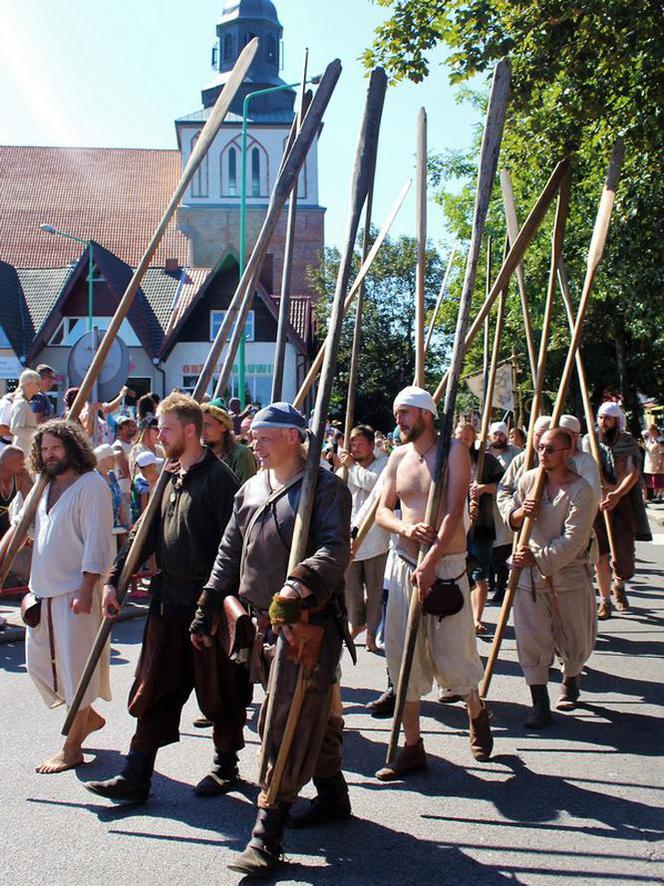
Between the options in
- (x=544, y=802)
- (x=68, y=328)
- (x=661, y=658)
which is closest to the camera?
(x=544, y=802)

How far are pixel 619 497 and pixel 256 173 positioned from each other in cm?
5301

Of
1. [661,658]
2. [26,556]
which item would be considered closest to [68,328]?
[26,556]

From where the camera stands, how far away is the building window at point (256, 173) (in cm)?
5981

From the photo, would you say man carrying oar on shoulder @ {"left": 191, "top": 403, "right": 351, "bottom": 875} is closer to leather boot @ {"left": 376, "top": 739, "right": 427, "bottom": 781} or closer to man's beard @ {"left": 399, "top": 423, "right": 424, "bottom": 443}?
leather boot @ {"left": 376, "top": 739, "right": 427, "bottom": 781}

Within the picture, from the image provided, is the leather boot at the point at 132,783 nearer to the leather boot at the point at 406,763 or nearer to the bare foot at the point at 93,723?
the bare foot at the point at 93,723

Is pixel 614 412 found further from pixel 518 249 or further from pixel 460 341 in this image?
pixel 460 341

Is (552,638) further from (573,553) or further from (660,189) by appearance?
(660,189)

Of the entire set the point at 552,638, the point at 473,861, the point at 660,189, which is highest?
the point at 660,189

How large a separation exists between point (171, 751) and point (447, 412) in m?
2.42

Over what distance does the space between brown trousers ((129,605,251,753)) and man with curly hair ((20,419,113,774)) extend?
0.48 metres

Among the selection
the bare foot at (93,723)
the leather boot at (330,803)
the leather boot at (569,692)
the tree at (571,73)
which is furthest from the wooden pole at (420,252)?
the tree at (571,73)

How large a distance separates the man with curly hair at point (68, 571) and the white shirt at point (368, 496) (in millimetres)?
2867

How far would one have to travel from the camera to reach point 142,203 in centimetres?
6538

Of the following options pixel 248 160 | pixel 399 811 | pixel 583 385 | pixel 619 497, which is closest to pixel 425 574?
pixel 399 811
